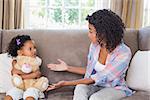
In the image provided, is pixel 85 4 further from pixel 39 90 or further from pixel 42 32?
pixel 39 90

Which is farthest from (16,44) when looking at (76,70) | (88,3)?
(88,3)

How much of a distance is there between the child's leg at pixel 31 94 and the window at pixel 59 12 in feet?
4.88

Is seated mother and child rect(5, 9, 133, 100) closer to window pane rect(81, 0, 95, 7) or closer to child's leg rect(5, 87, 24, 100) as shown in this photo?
child's leg rect(5, 87, 24, 100)

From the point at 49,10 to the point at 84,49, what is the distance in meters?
1.28

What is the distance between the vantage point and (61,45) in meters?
2.45

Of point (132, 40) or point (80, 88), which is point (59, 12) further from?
point (80, 88)

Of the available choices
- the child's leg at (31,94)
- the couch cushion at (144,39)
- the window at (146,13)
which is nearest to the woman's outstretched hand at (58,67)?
the child's leg at (31,94)

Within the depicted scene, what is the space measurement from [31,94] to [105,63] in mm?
605

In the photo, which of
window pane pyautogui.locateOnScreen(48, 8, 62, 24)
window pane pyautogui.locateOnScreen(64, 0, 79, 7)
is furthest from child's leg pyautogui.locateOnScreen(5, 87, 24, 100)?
window pane pyautogui.locateOnScreen(64, 0, 79, 7)

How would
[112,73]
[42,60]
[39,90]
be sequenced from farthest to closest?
[42,60], [39,90], [112,73]

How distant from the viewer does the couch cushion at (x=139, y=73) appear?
229 centimetres

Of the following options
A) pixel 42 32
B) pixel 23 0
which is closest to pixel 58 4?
pixel 23 0

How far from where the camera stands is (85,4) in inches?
142

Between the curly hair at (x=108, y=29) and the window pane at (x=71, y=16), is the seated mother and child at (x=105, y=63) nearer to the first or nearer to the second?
the curly hair at (x=108, y=29)
